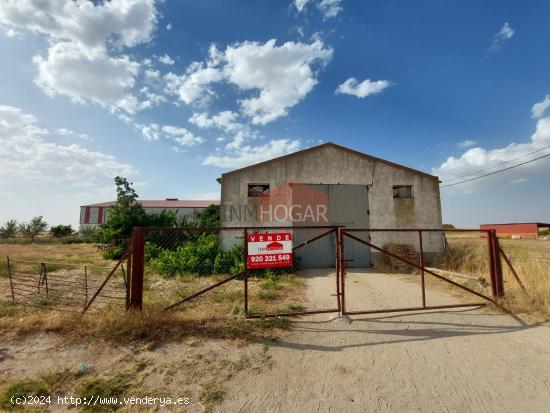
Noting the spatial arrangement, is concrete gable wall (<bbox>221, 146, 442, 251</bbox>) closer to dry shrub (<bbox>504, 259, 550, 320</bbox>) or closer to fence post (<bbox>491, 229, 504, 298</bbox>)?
dry shrub (<bbox>504, 259, 550, 320</bbox>)

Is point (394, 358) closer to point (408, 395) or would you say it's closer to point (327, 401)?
point (408, 395)

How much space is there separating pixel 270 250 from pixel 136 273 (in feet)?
8.03

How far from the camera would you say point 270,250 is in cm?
548

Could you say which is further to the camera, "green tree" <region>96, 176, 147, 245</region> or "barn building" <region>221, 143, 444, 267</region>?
"green tree" <region>96, 176, 147, 245</region>

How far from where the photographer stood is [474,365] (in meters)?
3.65

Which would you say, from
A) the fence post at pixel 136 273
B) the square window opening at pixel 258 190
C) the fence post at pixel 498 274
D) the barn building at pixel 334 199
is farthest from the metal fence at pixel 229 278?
the fence post at pixel 498 274

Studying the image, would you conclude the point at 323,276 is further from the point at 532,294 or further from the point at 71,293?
the point at 71,293

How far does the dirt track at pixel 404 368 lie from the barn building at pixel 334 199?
6131 mm

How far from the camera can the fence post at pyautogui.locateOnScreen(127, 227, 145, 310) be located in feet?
16.2

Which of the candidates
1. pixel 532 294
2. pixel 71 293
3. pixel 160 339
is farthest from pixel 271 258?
pixel 71 293

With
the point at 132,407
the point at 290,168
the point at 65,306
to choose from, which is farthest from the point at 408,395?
the point at 290,168

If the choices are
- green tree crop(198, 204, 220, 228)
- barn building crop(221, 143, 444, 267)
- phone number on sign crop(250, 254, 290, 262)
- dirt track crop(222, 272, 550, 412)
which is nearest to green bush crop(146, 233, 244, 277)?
barn building crop(221, 143, 444, 267)

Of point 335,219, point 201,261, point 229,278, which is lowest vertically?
point 201,261

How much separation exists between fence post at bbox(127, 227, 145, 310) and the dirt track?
2558mm
